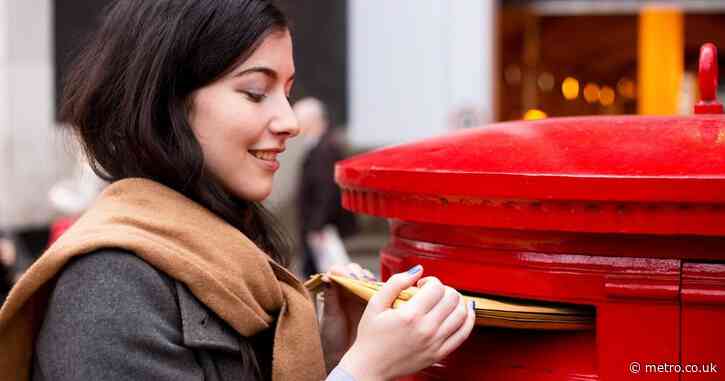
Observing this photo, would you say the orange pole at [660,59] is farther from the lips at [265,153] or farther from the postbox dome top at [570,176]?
the lips at [265,153]

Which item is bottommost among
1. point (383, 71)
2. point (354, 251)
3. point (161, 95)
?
point (354, 251)

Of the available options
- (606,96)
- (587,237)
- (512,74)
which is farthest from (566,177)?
(606,96)

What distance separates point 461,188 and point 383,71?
29.5 ft

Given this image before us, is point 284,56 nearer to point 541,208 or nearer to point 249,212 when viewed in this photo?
point 249,212

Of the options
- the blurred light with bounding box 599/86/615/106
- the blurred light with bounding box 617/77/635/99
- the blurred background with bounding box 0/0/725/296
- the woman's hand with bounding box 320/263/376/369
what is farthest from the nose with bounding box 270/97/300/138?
the blurred light with bounding box 599/86/615/106

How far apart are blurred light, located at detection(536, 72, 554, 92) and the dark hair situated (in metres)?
18.8

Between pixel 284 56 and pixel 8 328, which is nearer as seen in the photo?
pixel 8 328

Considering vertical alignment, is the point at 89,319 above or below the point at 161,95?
below

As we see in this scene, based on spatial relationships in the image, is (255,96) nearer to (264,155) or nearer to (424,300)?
(264,155)

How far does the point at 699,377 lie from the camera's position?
1528 mm

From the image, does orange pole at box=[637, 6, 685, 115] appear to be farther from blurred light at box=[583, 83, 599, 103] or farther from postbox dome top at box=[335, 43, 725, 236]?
postbox dome top at box=[335, 43, 725, 236]

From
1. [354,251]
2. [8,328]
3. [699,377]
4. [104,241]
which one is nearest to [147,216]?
[104,241]

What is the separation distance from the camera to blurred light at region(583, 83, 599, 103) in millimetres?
26047

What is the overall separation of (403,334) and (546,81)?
67.6 feet
